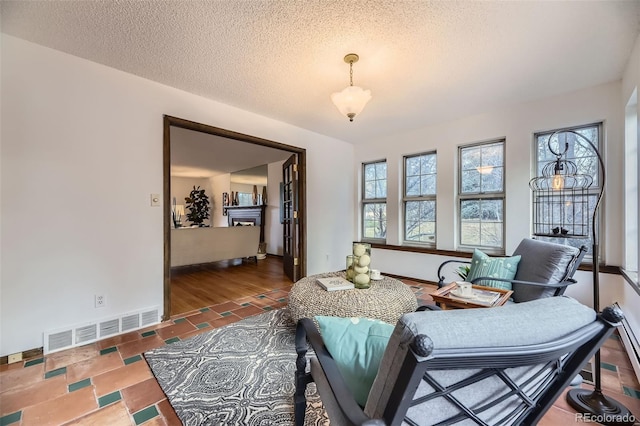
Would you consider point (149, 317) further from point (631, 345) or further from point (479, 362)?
point (631, 345)

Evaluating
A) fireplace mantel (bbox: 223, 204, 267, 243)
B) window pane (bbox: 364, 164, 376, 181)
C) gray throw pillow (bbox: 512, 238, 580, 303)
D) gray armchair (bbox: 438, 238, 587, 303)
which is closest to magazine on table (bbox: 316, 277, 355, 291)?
gray armchair (bbox: 438, 238, 587, 303)

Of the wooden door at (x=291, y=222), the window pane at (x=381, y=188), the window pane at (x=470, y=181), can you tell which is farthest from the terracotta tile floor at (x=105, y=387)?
the window pane at (x=381, y=188)

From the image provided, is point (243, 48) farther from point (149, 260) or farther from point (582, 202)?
point (582, 202)

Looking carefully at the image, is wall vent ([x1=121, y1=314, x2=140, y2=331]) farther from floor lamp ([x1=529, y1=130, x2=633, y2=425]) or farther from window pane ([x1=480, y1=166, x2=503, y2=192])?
window pane ([x1=480, y1=166, x2=503, y2=192])

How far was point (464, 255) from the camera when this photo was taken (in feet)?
12.2

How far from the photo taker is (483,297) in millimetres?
1857

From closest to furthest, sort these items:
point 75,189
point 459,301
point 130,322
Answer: point 459,301, point 75,189, point 130,322

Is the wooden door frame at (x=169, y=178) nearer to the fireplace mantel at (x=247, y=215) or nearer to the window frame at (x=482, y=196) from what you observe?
the window frame at (x=482, y=196)

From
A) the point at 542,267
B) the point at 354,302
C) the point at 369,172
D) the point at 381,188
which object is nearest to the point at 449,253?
the point at 381,188

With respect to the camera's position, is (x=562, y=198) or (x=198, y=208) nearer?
(x=562, y=198)

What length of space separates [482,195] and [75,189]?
14.9 ft

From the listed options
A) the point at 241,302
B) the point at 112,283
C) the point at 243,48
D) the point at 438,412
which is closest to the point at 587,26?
the point at 243,48

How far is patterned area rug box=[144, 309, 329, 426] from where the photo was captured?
4.82ft

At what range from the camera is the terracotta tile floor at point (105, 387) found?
1468mm
